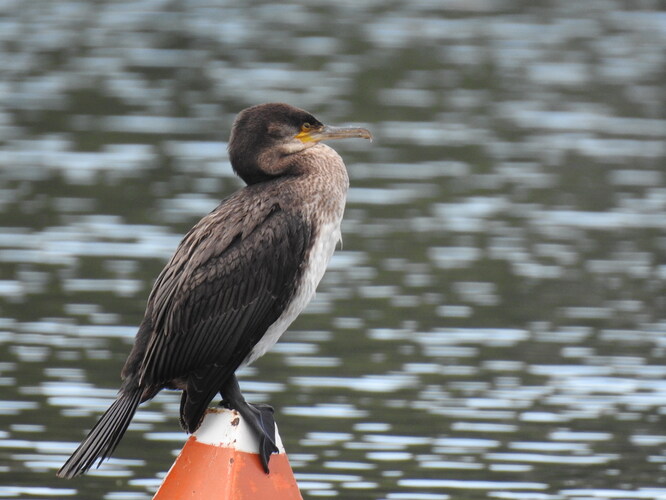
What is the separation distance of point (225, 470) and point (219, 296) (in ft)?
2.22

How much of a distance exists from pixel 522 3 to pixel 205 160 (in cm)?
931

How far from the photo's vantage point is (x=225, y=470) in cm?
506

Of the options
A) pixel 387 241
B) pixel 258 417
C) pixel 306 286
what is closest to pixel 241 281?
pixel 306 286

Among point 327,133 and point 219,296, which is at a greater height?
point 327,133

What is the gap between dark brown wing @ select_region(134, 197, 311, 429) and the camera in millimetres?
5340

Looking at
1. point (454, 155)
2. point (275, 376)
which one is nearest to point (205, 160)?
point (454, 155)

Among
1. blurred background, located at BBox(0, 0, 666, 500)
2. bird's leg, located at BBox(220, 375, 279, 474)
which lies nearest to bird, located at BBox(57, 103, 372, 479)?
bird's leg, located at BBox(220, 375, 279, 474)

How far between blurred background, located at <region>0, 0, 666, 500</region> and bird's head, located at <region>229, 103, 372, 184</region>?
1.89 m

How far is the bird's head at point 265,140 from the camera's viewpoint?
19.2 feet

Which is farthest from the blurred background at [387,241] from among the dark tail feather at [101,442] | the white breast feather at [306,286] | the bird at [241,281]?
the dark tail feather at [101,442]

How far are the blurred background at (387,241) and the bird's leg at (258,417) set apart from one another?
1.86 metres

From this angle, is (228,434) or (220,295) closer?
(228,434)

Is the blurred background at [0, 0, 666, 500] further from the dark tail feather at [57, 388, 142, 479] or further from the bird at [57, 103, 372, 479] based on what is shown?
the dark tail feather at [57, 388, 142, 479]

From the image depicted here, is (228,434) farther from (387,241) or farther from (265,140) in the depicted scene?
(387,241)
